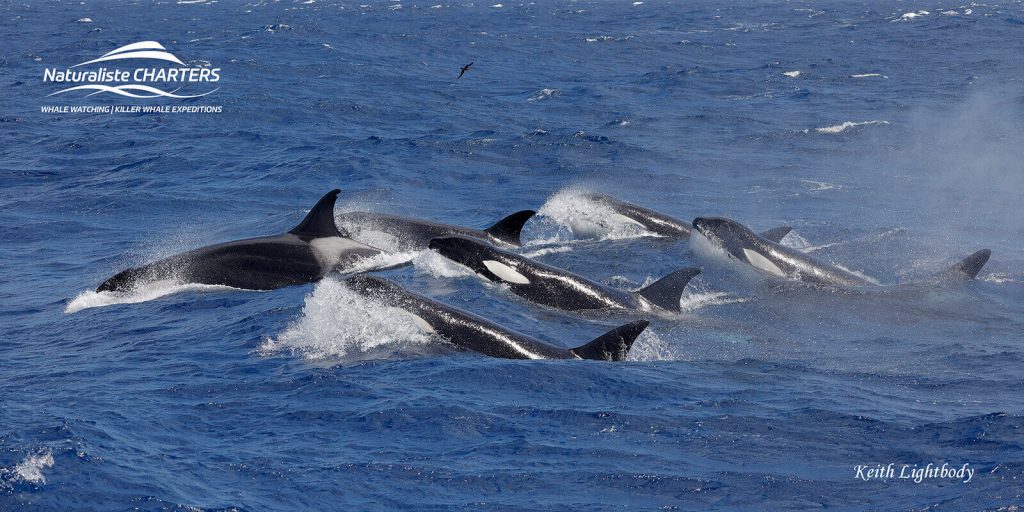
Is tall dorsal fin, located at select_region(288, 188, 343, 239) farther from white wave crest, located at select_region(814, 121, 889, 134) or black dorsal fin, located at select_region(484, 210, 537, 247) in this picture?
white wave crest, located at select_region(814, 121, 889, 134)

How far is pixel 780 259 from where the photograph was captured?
1614 cm

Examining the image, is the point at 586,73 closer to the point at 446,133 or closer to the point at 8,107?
the point at 446,133

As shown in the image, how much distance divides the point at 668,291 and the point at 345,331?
4.40m

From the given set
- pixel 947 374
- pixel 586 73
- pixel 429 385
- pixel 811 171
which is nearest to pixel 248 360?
pixel 429 385

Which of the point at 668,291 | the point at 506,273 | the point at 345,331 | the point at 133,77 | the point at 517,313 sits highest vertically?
the point at 345,331

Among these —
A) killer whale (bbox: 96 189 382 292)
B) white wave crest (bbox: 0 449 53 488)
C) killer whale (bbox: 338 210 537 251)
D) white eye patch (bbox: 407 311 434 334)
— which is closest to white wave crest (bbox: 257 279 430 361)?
white eye patch (bbox: 407 311 434 334)

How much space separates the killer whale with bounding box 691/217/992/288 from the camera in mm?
15773

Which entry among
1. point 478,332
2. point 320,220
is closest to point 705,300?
point 478,332

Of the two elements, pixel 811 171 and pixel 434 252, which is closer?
pixel 434 252

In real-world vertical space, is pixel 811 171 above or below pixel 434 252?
below

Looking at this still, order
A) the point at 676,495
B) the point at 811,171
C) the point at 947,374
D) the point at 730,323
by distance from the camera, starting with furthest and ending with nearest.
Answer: the point at 811,171 < the point at 730,323 < the point at 947,374 < the point at 676,495

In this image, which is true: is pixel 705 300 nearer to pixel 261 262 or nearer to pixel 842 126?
pixel 261 262

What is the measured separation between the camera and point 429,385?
10.6m

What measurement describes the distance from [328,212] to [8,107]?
2344cm
